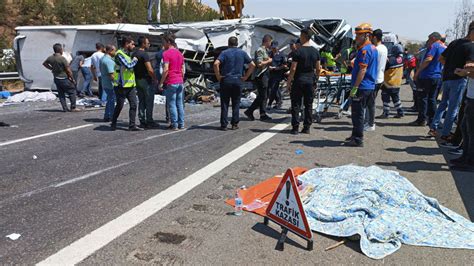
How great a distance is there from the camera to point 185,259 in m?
3.15

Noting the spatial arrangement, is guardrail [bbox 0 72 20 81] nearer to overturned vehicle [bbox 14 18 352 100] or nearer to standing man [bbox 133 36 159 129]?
overturned vehicle [bbox 14 18 352 100]

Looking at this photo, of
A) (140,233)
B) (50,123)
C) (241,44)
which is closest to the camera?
(140,233)

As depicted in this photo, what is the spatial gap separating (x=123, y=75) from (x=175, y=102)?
1.20 metres

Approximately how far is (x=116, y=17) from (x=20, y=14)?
22.0ft

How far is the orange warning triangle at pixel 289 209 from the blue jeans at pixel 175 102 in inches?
195

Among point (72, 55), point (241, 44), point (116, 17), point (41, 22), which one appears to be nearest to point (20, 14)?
point (41, 22)

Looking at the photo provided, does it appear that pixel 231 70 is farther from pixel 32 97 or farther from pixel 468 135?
pixel 32 97

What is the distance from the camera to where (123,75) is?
7977 millimetres

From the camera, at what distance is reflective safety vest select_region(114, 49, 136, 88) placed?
26.0ft

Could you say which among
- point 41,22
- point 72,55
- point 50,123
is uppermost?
point 41,22

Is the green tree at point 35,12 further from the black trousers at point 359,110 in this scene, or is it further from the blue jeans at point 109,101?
the black trousers at point 359,110

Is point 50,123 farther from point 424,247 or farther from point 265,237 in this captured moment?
point 424,247

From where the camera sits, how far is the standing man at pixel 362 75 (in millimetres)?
6613

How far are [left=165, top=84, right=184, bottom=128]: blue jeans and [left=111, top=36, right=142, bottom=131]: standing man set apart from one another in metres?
0.75
